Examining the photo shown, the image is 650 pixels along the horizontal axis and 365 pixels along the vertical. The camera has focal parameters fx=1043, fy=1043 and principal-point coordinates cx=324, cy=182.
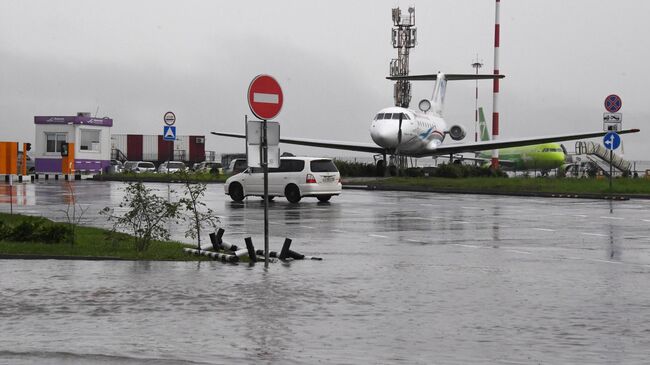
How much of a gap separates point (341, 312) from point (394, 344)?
173cm

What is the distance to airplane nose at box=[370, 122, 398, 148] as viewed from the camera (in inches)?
2170

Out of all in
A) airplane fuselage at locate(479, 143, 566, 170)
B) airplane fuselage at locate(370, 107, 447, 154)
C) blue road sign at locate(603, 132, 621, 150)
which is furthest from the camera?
airplane fuselage at locate(479, 143, 566, 170)

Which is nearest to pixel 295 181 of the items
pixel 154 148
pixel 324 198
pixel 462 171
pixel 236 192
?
pixel 324 198

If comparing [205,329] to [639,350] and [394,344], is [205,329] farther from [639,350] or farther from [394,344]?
[639,350]

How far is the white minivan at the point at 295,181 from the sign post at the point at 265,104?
20322mm

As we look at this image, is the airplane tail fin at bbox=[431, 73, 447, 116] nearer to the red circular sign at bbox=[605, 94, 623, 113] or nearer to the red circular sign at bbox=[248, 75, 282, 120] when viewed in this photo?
the red circular sign at bbox=[605, 94, 623, 113]

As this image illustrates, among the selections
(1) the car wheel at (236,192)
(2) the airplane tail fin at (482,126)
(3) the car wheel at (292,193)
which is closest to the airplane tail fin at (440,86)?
(2) the airplane tail fin at (482,126)

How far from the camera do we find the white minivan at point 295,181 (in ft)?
114

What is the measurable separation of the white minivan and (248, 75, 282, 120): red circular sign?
66.6ft

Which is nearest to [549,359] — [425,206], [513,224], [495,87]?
[513,224]

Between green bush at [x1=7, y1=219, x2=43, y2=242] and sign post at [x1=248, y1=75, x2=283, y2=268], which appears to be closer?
sign post at [x1=248, y1=75, x2=283, y2=268]

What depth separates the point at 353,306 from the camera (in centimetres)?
1036

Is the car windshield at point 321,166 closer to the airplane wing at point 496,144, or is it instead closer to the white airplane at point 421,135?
the white airplane at point 421,135

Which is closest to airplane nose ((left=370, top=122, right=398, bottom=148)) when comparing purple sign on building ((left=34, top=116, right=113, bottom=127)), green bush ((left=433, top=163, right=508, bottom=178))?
green bush ((left=433, top=163, right=508, bottom=178))
